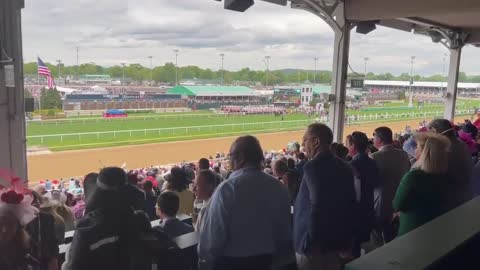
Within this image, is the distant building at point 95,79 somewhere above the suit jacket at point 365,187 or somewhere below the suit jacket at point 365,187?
above

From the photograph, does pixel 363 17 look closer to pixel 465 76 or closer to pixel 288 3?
pixel 288 3

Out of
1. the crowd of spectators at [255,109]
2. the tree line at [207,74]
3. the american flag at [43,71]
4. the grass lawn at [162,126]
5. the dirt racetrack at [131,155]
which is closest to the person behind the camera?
the american flag at [43,71]

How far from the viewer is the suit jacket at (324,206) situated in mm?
1907

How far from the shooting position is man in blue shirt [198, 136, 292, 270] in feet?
5.23

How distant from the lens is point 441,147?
6.82 feet

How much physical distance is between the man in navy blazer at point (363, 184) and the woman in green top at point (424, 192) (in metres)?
0.29

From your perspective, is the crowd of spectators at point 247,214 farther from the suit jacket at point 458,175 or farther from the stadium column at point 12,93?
the stadium column at point 12,93

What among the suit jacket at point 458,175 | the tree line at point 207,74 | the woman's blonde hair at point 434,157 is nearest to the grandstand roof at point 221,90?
the tree line at point 207,74

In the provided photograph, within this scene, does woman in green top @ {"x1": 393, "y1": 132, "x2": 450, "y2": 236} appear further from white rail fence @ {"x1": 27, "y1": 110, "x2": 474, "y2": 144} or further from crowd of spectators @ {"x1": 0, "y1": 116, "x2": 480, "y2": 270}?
white rail fence @ {"x1": 27, "y1": 110, "x2": 474, "y2": 144}

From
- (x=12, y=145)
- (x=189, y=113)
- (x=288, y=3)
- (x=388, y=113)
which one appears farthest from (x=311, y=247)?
(x=189, y=113)

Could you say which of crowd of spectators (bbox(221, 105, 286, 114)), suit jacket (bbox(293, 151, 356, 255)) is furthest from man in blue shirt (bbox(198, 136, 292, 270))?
crowd of spectators (bbox(221, 105, 286, 114))

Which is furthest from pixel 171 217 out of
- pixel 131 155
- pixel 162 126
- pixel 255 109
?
pixel 255 109

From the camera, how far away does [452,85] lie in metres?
9.02

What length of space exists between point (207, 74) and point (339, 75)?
1422cm
